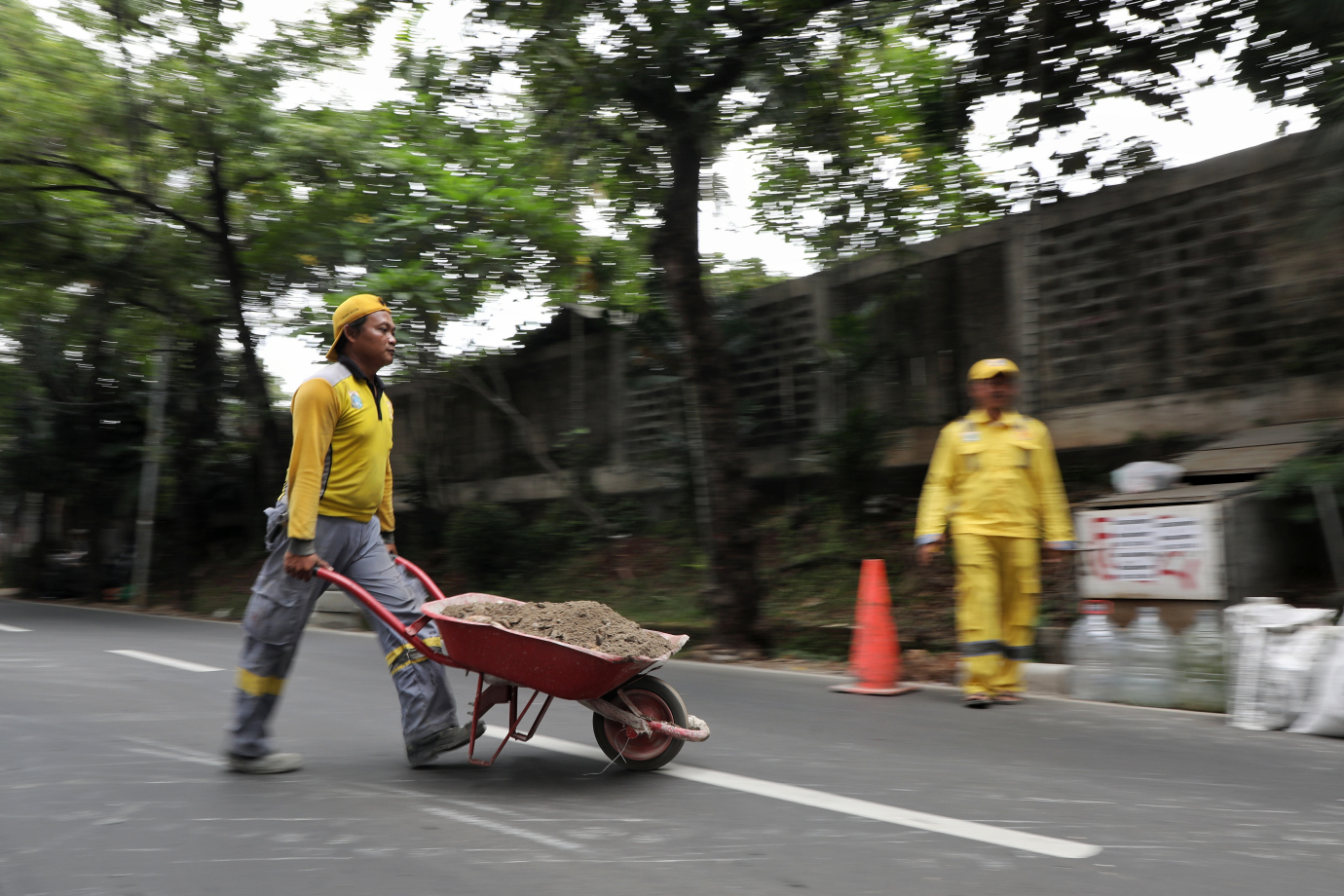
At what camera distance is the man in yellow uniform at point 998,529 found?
6.59m

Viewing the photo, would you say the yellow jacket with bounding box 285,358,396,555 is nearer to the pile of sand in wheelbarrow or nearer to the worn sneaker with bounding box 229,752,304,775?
the pile of sand in wheelbarrow

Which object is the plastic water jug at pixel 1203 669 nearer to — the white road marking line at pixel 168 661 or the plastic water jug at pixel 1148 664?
the plastic water jug at pixel 1148 664

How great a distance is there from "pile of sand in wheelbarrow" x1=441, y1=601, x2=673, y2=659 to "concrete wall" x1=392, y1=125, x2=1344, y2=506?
5072mm

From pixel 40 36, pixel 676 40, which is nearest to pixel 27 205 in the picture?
pixel 40 36

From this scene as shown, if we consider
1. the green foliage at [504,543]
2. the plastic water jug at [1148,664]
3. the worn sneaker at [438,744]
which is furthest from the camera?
the green foliage at [504,543]

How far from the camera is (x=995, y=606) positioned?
21.7ft

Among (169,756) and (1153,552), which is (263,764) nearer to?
(169,756)

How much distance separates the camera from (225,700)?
23.2 feet

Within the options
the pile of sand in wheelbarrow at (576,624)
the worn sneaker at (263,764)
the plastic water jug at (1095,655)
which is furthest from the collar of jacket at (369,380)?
the plastic water jug at (1095,655)

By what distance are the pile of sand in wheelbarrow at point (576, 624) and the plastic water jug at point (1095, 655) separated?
3353 millimetres

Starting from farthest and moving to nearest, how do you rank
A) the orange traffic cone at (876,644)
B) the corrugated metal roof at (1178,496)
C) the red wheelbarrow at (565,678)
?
the orange traffic cone at (876,644), the corrugated metal roof at (1178,496), the red wheelbarrow at (565,678)

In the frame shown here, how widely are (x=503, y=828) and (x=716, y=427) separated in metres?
6.06

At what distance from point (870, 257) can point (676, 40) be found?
3808 millimetres

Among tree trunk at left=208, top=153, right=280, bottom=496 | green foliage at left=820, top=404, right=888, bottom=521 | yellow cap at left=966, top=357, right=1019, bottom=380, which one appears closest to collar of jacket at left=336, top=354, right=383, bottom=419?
yellow cap at left=966, top=357, right=1019, bottom=380
